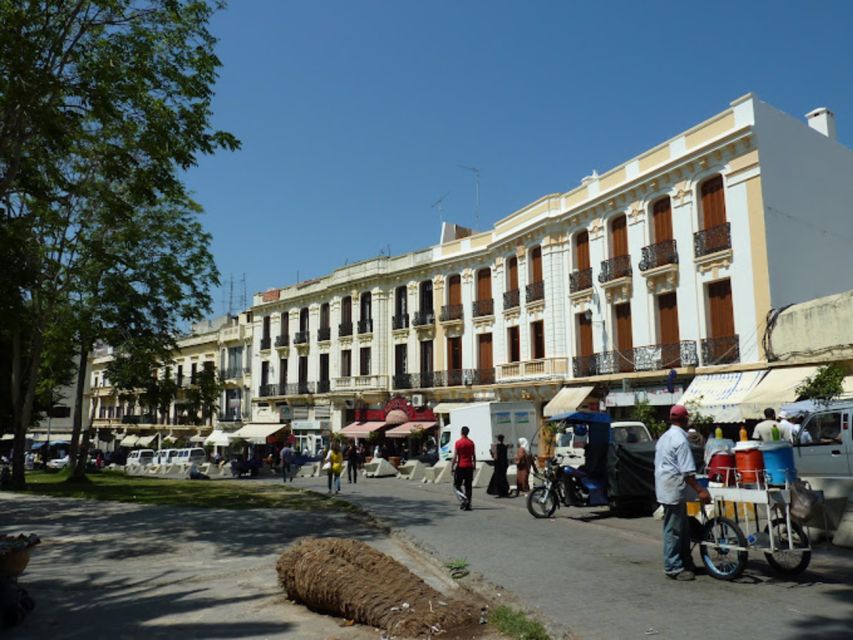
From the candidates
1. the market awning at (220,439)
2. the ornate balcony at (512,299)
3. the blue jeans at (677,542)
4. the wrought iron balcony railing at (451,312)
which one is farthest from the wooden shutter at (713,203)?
the market awning at (220,439)

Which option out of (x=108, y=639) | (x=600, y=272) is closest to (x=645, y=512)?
(x=108, y=639)

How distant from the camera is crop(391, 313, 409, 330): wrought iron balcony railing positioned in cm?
3903

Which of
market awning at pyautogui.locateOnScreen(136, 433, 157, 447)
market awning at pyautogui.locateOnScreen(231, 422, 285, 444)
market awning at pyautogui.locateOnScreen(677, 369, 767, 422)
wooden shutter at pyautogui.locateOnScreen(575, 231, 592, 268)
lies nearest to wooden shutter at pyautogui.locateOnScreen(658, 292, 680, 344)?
market awning at pyautogui.locateOnScreen(677, 369, 767, 422)

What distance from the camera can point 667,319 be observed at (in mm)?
24594

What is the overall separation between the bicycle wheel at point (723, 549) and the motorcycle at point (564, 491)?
5892mm

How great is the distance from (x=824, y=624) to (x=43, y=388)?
31.2m

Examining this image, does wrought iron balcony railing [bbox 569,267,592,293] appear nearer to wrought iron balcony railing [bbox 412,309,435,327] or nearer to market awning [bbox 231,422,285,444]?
wrought iron balcony railing [bbox 412,309,435,327]

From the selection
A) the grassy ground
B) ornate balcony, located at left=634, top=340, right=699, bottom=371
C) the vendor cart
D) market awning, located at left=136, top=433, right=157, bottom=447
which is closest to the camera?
the vendor cart

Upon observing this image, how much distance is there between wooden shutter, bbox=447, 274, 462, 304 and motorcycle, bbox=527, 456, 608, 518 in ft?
76.1

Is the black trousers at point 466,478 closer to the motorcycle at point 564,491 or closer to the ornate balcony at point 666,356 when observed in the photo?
the motorcycle at point 564,491

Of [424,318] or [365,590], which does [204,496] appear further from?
[424,318]

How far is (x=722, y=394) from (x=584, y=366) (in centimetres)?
733

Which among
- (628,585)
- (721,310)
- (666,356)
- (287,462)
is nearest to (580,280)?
(666,356)

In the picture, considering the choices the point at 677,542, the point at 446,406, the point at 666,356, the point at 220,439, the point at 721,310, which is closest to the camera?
the point at 677,542
